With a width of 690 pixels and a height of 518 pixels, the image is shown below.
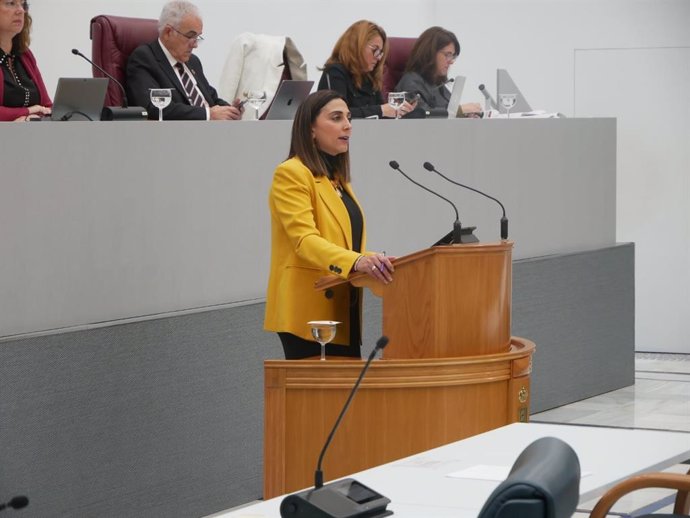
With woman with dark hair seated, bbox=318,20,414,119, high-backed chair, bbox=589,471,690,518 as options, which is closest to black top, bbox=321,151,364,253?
high-backed chair, bbox=589,471,690,518

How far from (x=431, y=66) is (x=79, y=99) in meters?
3.06

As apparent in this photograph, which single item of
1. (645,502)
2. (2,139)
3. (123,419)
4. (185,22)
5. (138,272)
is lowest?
(645,502)

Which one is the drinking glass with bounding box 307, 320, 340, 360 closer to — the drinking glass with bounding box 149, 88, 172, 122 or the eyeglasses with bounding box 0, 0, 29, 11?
the drinking glass with bounding box 149, 88, 172, 122

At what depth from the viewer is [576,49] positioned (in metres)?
9.70

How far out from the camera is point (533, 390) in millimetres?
7301

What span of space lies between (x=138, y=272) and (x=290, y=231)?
3.03 ft

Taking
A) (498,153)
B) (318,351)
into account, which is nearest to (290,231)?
(318,351)

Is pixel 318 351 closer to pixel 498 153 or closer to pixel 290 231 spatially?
pixel 290 231

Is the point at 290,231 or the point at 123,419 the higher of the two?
the point at 290,231

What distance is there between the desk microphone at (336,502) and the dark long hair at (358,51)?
4477 millimetres

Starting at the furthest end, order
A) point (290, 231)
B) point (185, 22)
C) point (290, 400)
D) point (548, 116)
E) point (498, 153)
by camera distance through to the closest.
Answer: point (548, 116) → point (498, 153) → point (185, 22) → point (290, 231) → point (290, 400)

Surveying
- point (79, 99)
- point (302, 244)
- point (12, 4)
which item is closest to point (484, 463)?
point (302, 244)

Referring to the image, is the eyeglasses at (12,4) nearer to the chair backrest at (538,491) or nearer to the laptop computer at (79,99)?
the laptop computer at (79,99)

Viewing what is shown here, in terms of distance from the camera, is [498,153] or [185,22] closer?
[185,22]
